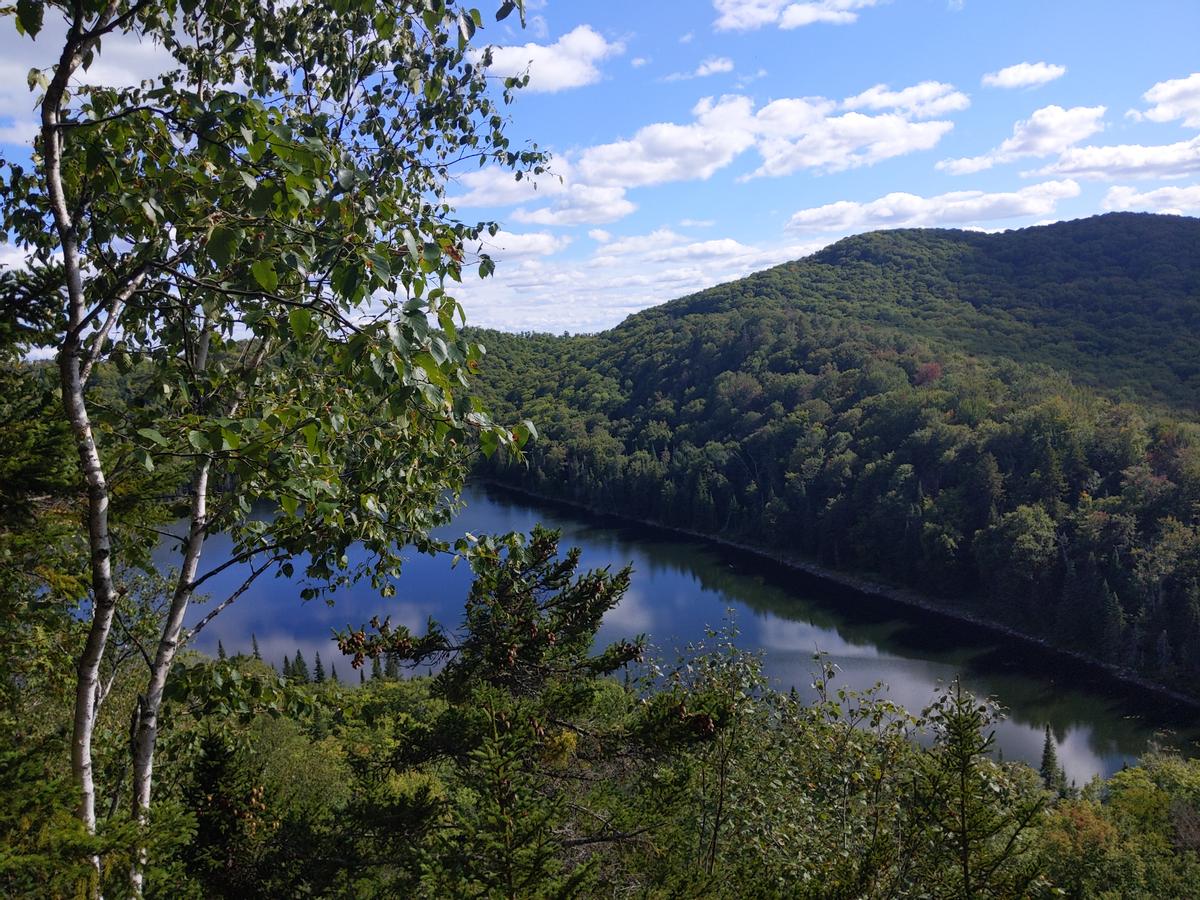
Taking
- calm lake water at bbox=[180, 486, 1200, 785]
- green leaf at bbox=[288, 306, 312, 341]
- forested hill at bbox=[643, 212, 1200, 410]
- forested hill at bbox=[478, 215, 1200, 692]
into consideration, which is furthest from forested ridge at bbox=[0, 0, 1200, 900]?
forested hill at bbox=[643, 212, 1200, 410]

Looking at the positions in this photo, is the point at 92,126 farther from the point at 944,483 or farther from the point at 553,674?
the point at 944,483

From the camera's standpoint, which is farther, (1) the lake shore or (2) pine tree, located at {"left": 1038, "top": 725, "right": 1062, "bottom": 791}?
(1) the lake shore

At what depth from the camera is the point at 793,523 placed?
1818 inches

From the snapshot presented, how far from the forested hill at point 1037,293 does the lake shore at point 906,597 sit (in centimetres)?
2515

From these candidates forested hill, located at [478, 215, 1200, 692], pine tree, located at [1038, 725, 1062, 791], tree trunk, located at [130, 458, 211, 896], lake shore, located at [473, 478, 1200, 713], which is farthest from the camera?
forested hill, located at [478, 215, 1200, 692]

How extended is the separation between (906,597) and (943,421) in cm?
1389

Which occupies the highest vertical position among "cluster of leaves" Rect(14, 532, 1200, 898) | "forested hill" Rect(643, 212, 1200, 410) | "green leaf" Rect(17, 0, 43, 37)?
"forested hill" Rect(643, 212, 1200, 410)

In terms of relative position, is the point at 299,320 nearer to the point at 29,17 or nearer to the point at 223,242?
the point at 223,242

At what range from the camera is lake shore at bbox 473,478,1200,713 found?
87.3ft

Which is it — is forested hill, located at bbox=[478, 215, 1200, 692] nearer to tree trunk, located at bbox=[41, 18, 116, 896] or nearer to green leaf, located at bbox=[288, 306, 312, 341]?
tree trunk, located at bbox=[41, 18, 116, 896]

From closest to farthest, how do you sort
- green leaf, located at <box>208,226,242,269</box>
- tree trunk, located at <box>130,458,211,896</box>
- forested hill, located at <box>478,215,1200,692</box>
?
green leaf, located at <box>208,226,242,269</box>
tree trunk, located at <box>130,458,211,896</box>
forested hill, located at <box>478,215,1200,692</box>

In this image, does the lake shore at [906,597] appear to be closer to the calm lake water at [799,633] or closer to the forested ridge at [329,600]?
the calm lake water at [799,633]

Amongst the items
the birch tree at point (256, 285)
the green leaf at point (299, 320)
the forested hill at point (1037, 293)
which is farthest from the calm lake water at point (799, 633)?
the forested hill at point (1037, 293)

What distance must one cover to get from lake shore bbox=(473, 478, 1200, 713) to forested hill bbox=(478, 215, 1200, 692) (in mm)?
497
